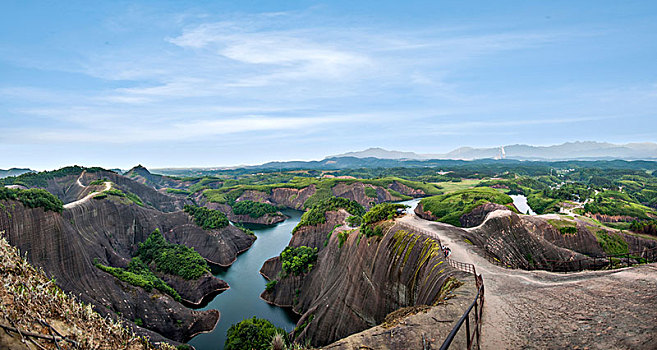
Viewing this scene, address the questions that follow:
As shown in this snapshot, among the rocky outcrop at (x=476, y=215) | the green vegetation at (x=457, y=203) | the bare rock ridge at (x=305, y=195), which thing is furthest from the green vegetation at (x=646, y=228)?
the bare rock ridge at (x=305, y=195)

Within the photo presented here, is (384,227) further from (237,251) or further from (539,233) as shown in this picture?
(237,251)

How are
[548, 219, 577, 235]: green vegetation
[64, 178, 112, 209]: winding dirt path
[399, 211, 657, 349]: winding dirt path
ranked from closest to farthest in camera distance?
[399, 211, 657, 349]: winding dirt path, [548, 219, 577, 235]: green vegetation, [64, 178, 112, 209]: winding dirt path

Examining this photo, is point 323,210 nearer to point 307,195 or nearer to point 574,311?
point 574,311

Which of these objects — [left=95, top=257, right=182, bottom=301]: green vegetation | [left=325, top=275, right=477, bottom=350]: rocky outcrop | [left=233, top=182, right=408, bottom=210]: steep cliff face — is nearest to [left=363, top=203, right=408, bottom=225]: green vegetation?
[left=325, top=275, right=477, bottom=350]: rocky outcrop

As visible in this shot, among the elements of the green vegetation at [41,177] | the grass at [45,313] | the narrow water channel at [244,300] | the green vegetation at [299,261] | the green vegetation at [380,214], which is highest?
the green vegetation at [41,177]

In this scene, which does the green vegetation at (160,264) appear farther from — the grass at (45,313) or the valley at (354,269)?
the grass at (45,313)

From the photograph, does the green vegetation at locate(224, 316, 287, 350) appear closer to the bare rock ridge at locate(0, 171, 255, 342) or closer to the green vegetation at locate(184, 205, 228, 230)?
the bare rock ridge at locate(0, 171, 255, 342)

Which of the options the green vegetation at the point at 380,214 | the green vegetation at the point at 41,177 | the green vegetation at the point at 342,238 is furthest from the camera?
the green vegetation at the point at 41,177
